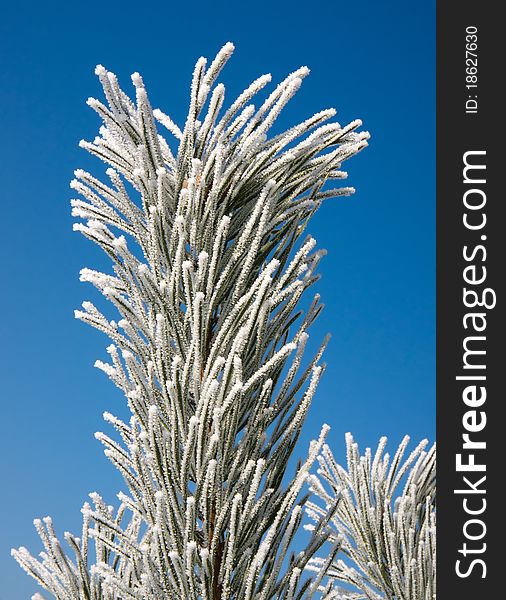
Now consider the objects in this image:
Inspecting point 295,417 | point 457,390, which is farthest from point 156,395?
point 457,390

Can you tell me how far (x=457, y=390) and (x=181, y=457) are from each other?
1.56m

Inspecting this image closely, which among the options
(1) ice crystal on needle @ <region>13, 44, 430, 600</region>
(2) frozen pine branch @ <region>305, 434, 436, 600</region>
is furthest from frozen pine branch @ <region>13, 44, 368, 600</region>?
(2) frozen pine branch @ <region>305, 434, 436, 600</region>

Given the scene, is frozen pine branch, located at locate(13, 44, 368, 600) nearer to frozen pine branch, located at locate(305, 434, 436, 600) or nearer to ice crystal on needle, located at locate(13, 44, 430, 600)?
ice crystal on needle, located at locate(13, 44, 430, 600)

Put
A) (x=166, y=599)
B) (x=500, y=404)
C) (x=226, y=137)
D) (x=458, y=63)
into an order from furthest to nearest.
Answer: (x=458, y=63) < (x=500, y=404) < (x=226, y=137) < (x=166, y=599)

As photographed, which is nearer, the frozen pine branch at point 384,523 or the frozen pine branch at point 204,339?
the frozen pine branch at point 204,339

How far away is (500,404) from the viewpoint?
3.32 meters

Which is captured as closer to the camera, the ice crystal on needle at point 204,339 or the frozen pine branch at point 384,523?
the ice crystal on needle at point 204,339

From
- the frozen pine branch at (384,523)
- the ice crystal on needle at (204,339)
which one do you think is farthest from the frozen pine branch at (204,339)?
the frozen pine branch at (384,523)

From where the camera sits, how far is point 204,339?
2354mm

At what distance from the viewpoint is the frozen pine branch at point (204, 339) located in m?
2.19

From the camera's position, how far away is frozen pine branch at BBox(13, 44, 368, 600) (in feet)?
Answer: 7.18

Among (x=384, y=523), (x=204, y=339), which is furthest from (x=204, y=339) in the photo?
(x=384, y=523)

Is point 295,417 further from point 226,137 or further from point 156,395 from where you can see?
point 226,137

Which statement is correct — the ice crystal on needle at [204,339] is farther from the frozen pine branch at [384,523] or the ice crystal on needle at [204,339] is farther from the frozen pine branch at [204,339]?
the frozen pine branch at [384,523]
